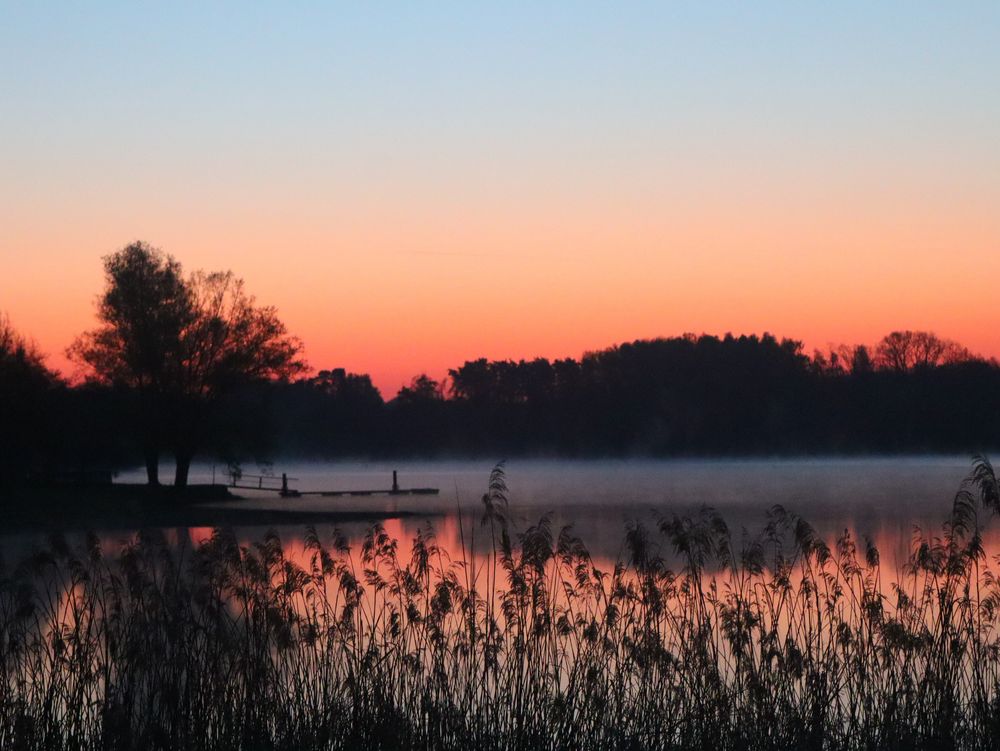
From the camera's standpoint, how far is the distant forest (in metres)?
118

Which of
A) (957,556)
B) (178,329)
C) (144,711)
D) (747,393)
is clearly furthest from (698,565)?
(747,393)

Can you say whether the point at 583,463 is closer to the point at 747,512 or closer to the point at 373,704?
the point at 747,512

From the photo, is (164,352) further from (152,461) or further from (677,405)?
(677,405)

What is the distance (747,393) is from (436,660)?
125862 mm

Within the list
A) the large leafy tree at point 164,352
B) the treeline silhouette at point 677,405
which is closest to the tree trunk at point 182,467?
the large leafy tree at point 164,352

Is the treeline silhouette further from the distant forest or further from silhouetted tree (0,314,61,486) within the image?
silhouetted tree (0,314,61,486)

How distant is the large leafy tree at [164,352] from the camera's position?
52281 mm

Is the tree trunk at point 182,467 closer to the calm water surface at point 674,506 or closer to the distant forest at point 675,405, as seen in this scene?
the calm water surface at point 674,506

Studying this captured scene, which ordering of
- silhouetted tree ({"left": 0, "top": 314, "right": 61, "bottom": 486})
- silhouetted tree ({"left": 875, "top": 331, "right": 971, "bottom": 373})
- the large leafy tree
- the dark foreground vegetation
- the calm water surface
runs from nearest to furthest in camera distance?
the dark foreground vegetation → the calm water surface → silhouetted tree ({"left": 0, "top": 314, "right": 61, "bottom": 486}) → the large leafy tree → silhouetted tree ({"left": 875, "top": 331, "right": 971, "bottom": 373})

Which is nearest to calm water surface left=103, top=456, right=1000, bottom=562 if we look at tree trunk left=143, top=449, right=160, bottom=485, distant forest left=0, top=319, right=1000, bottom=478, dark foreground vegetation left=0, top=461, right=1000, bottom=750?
tree trunk left=143, top=449, right=160, bottom=485

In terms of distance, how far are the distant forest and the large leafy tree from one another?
4000 centimetres

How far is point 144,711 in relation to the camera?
882 centimetres

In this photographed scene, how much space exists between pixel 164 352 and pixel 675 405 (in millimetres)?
89422

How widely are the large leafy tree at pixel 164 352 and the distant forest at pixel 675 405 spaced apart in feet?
131
